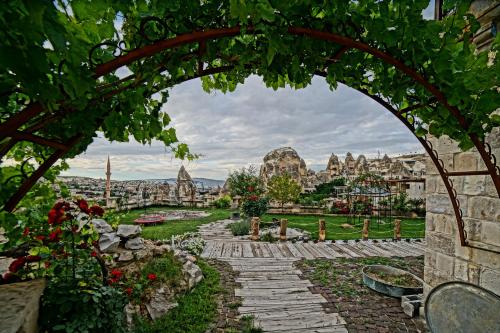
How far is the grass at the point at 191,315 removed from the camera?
9.78 feet

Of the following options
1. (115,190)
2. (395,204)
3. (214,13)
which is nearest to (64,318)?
(214,13)

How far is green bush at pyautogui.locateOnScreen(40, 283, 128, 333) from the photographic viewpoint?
1563 mm

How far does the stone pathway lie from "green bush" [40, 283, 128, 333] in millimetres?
1969

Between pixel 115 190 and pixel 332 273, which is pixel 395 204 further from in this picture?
pixel 115 190

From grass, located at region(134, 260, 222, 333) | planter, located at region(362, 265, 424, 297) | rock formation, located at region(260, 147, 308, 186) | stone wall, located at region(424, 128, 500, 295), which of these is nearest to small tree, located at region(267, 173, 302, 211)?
rock formation, located at region(260, 147, 308, 186)

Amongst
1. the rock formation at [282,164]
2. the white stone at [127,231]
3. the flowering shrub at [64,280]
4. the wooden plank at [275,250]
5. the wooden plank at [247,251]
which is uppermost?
the rock formation at [282,164]

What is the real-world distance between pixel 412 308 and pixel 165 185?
1759 centimetres

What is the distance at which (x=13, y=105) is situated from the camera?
1416 millimetres

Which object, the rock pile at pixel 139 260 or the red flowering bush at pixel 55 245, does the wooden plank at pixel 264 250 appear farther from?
the red flowering bush at pixel 55 245

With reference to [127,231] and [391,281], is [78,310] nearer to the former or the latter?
[127,231]

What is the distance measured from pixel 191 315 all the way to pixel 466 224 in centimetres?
319

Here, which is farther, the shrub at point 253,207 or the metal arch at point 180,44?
the shrub at point 253,207

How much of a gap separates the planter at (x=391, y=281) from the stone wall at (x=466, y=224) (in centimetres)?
109

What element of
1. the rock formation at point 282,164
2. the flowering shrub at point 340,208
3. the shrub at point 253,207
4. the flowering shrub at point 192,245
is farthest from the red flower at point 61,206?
the rock formation at point 282,164
